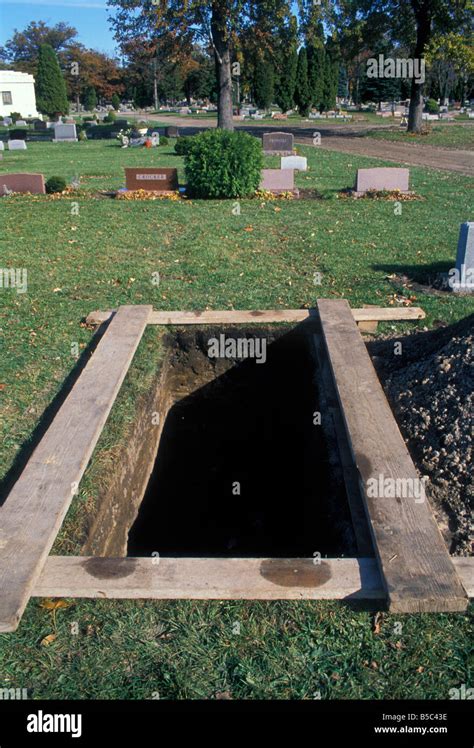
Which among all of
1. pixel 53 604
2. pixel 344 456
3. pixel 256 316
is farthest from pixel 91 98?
Result: pixel 53 604

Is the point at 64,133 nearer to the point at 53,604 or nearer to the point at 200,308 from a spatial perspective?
the point at 200,308

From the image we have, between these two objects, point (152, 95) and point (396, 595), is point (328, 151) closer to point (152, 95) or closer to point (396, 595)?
point (396, 595)

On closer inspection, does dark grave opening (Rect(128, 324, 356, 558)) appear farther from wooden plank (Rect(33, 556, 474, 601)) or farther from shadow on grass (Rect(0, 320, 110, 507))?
wooden plank (Rect(33, 556, 474, 601))

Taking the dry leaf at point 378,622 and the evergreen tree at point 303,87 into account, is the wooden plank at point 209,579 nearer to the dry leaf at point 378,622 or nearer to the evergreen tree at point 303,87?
the dry leaf at point 378,622

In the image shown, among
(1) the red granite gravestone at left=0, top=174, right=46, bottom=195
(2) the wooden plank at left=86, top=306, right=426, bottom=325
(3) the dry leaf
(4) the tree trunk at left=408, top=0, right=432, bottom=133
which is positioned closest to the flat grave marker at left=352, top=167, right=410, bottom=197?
(1) the red granite gravestone at left=0, top=174, right=46, bottom=195

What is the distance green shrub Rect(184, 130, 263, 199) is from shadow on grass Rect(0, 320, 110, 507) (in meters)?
8.44

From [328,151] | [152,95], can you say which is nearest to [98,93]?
[152,95]

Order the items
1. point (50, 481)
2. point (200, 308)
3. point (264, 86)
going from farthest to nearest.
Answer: point (264, 86) < point (200, 308) < point (50, 481)

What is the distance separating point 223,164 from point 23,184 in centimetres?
504

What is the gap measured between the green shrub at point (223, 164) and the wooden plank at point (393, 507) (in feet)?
32.0

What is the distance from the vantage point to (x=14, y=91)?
193 feet

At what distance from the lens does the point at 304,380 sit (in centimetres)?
626
